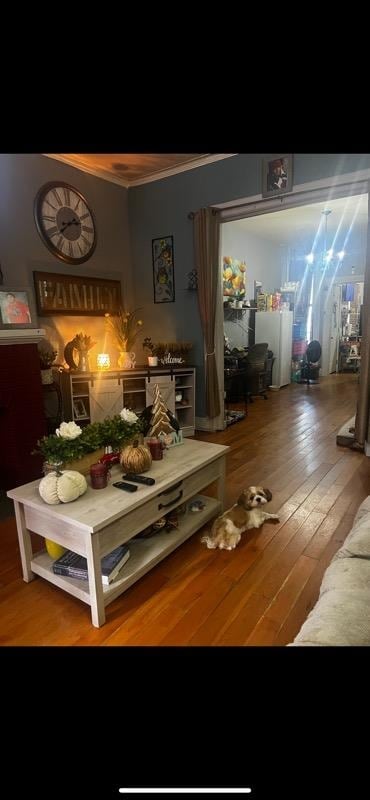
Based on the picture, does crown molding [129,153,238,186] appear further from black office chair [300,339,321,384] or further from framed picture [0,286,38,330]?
black office chair [300,339,321,384]

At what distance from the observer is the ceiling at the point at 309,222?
15.5 ft

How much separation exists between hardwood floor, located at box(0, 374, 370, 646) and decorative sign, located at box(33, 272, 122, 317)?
2.01m

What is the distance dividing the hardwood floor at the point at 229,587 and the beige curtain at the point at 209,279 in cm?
126

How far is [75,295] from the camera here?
11.5ft

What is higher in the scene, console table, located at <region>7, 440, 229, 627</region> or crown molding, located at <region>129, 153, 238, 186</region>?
crown molding, located at <region>129, 153, 238, 186</region>

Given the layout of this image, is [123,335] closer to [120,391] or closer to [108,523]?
[120,391]

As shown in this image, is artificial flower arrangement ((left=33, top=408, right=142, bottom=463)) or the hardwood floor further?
artificial flower arrangement ((left=33, top=408, right=142, bottom=463))

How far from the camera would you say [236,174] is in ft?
10.6

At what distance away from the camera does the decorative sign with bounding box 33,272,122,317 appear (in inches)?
127

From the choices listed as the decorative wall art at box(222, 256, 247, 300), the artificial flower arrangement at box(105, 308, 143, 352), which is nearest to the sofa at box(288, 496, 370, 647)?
the artificial flower arrangement at box(105, 308, 143, 352)

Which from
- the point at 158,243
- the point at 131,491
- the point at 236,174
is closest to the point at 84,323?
the point at 158,243

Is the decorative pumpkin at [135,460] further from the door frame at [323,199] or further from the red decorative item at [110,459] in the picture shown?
the door frame at [323,199]
